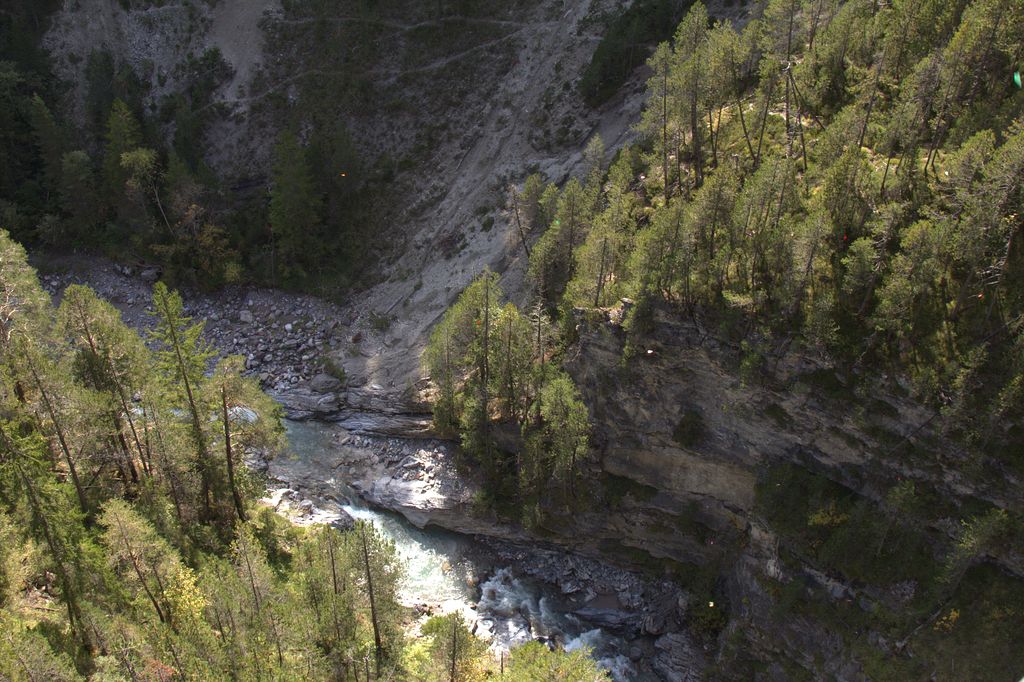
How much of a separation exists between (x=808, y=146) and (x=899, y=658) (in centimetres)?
3054

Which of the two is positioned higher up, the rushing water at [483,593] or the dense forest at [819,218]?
the dense forest at [819,218]

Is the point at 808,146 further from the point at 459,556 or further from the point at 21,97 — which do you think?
the point at 21,97

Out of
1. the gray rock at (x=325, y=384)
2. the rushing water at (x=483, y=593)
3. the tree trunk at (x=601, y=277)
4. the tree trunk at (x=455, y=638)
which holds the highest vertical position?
the tree trunk at (x=601, y=277)

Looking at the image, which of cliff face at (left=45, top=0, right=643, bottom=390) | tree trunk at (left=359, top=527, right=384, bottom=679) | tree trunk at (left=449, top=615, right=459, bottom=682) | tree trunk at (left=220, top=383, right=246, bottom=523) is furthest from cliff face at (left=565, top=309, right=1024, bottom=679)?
cliff face at (left=45, top=0, right=643, bottom=390)

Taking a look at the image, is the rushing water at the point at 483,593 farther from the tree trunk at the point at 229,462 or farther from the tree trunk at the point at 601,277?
the tree trunk at the point at 601,277

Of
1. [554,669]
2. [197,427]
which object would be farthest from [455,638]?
[197,427]

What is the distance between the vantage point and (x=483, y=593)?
4516 cm

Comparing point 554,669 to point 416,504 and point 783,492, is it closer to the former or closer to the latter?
point 783,492

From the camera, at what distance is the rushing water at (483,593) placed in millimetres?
42469

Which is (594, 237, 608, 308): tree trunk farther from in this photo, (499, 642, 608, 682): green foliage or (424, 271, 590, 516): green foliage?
(499, 642, 608, 682): green foliage

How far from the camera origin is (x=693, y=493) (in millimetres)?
44281

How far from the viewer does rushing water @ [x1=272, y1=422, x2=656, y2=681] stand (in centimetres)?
4247

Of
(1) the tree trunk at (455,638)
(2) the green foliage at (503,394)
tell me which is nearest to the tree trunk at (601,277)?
(2) the green foliage at (503,394)

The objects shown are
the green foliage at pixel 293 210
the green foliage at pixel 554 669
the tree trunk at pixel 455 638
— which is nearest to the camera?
the green foliage at pixel 554 669
